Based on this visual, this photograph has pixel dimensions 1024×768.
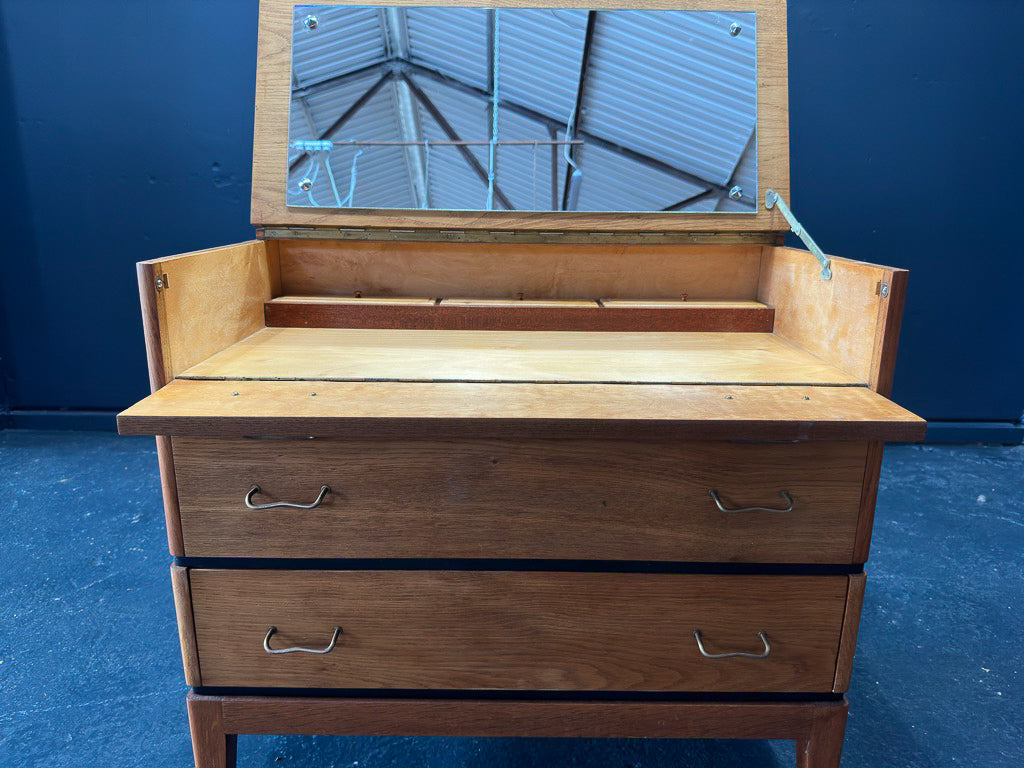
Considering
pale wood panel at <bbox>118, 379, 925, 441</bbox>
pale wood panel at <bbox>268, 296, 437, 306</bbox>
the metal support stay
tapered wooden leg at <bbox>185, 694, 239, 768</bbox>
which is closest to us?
pale wood panel at <bbox>118, 379, 925, 441</bbox>

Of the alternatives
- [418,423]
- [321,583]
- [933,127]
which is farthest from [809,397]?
[933,127]

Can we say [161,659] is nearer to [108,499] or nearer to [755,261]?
[108,499]

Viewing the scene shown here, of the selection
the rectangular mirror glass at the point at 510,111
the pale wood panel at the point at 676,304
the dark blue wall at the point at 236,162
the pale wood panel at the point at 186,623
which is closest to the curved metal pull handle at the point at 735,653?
the pale wood panel at the point at 676,304

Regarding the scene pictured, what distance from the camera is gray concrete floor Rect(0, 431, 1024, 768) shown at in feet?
4.46

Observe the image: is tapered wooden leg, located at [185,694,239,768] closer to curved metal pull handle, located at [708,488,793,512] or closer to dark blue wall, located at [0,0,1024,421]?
curved metal pull handle, located at [708,488,793,512]

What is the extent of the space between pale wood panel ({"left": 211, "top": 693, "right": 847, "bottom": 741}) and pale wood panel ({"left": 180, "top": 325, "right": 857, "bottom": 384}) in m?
0.53

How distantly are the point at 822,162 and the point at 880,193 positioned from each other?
0.87 feet

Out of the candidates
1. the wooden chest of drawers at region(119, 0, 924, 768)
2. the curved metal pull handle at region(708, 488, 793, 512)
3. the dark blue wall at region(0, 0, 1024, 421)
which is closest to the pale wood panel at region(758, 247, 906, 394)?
the wooden chest of drawers at region(119, 0, 924, 768)

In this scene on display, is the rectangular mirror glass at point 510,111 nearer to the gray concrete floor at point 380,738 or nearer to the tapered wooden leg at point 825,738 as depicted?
the tapered wooden leg at point 825,738

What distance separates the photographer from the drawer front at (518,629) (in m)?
1.05

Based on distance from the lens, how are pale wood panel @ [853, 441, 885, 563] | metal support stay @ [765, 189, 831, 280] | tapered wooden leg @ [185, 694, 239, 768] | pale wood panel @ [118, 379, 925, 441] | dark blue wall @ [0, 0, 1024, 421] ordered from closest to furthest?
pale wood panel @ [118, 379, 925, 441]
pale wood panel @ [853, 441, 885, 563]
tapered wooden leg @ [185, 694, 239, 768]
metal support stay @ [765, 189, 831, 280]
dark blue wall @ [0, 0, 1024, 421]

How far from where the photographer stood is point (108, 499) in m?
2.29

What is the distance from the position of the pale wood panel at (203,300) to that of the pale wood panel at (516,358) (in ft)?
0.09

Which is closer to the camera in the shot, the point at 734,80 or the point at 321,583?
the point at 321,583
